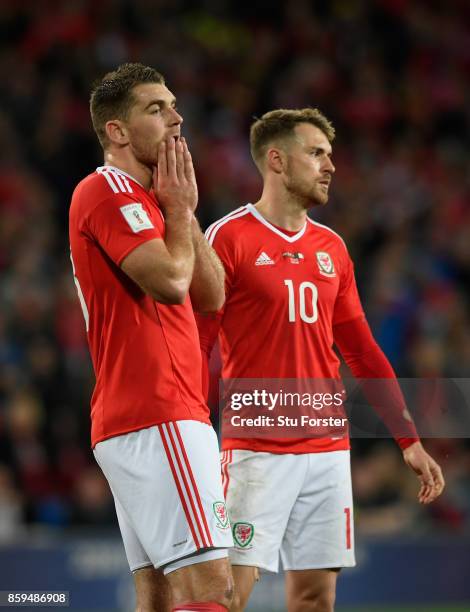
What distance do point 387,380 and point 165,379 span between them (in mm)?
1680

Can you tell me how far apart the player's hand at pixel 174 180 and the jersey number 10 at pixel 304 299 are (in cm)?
121

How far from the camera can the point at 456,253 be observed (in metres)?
10.6

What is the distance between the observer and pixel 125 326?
352cm

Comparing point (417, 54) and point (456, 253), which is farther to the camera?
point (417, 54)

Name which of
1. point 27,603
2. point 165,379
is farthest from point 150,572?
point 27,603

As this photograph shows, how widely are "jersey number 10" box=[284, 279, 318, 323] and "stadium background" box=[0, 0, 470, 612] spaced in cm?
91

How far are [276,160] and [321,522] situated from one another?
1626mm

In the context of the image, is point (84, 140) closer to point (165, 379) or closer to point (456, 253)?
point (456, 253)

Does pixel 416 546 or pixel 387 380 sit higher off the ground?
pixel 387 380

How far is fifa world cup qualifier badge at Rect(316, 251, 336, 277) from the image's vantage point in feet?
15.9

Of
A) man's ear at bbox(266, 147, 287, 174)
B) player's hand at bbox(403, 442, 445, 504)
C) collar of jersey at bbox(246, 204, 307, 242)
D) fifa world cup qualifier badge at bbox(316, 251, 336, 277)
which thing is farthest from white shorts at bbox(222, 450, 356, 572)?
man's ear at bbox(266, 147, 287, 174)

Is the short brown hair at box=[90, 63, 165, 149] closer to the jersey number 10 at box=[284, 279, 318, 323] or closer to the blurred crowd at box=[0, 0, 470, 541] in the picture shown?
the jersey number 10 at box=[284, 279, 318, 323]

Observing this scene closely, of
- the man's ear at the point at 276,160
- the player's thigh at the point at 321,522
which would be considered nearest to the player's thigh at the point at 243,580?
the player's thigh at the point at 321,522

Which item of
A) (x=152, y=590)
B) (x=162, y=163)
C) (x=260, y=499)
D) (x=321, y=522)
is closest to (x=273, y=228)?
(x=260, y=499)
